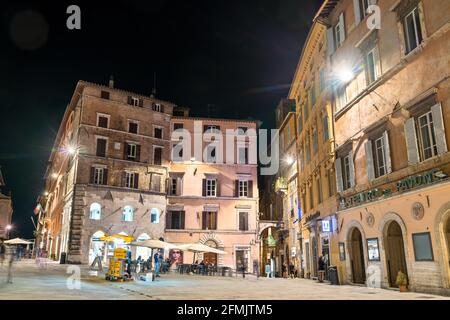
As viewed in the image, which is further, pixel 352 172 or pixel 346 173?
pixel 346 173

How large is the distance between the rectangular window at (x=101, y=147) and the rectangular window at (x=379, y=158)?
28891mm

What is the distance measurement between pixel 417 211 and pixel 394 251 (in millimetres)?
3035

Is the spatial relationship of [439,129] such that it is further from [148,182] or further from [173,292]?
[148,182]

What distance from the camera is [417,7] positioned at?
14.7 meters

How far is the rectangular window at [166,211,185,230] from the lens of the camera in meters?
43.0

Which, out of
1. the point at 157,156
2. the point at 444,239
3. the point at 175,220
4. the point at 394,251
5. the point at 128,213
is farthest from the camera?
the point at 157,156

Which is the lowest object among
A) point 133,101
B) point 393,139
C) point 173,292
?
point 173,292

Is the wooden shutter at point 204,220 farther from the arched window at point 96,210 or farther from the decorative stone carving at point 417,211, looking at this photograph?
the decorative stone carving at point 417,211

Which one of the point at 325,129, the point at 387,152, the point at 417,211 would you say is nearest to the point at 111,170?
the point at 325,129

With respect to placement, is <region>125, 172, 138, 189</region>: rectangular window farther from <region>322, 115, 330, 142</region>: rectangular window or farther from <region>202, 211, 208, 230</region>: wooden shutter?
<region>322, 115, 330, 142</region>: rectangular window

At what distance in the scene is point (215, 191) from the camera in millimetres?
44312

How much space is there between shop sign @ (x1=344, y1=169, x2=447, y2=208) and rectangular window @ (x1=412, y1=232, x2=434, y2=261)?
170 centimetres

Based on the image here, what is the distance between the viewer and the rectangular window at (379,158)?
57.1 ft
